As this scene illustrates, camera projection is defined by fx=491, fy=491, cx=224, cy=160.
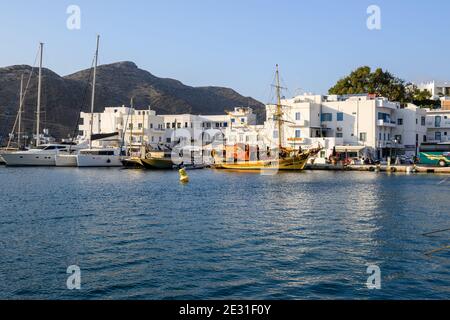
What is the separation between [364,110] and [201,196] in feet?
151

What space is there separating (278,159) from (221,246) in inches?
1998

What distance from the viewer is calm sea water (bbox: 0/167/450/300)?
46.0ft

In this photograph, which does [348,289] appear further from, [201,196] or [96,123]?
[96,123]

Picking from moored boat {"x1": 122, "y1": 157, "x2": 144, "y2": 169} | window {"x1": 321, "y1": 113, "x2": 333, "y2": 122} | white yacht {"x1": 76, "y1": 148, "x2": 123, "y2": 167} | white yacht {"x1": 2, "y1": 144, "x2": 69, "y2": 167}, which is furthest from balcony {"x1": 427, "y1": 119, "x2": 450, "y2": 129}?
white yacht {"x1": 2, "y1": 144, "x2": 69, "y2": 167}

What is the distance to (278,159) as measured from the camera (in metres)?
69.3

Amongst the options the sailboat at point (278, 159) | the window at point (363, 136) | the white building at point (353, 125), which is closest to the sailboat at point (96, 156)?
the sailboat at point (278, 159)

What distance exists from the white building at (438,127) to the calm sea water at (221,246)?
51.9 m

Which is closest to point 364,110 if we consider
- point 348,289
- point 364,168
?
point 364,168

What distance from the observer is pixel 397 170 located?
216 feet

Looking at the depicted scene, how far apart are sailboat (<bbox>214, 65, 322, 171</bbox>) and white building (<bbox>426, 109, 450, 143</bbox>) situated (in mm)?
24699

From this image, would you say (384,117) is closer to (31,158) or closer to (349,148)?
(349,148)
